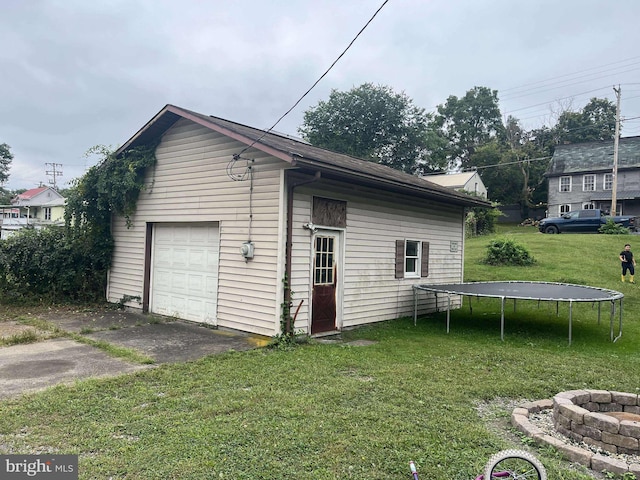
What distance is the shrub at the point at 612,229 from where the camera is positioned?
867 inches

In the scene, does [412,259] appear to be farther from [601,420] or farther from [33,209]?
[33,209]

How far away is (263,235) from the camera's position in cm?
738

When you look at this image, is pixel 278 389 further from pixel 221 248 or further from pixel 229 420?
pixel 221 248

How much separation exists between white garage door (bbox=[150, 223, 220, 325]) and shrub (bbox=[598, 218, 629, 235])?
71.8 ft

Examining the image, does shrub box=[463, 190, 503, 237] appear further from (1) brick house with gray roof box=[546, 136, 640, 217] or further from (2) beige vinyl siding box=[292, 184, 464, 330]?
(2) beige vinyl siding box=[292, 184, 464, 330]

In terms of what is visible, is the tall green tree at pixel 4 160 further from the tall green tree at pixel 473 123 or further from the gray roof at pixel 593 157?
the gray roof at pixel 593 157

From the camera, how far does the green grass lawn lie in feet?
9.82

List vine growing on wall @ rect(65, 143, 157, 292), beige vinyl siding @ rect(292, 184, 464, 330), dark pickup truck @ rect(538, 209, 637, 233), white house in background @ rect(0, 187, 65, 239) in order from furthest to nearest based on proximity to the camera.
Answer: white house in background @ rect(0, 187, 65, 239), dark pickup truck @ rect(538, 209, 637, 233), vine growing on wall @ rect(65, 143, 157, 292), beige vinyl siding @ rect(292, 184, 464, 330)

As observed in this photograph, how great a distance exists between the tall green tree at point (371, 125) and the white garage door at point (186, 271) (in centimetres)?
2907

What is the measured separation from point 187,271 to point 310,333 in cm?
300

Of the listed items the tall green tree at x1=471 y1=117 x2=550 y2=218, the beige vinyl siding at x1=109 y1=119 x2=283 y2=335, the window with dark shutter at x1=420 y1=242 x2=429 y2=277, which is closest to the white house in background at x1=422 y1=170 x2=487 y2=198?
the tall green tree at x1=471 y1=117 x2=550 y2=218

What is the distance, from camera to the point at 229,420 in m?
3.68

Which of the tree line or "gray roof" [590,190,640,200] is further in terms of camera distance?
the tree line

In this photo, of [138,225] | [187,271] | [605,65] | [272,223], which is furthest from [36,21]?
[605,65]
